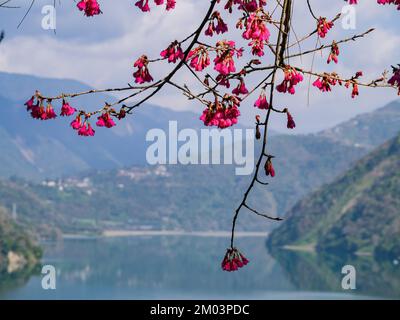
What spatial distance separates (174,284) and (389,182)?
61.3m

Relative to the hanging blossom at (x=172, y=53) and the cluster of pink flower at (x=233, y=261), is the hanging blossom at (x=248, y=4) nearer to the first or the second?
the hanging blossom at (x=172, y=53)

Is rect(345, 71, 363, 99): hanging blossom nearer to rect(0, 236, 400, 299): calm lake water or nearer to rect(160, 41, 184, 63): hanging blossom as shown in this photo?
rect(160, 41, 184, 63): hanging blossom

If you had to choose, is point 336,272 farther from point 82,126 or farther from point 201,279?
point 82,126

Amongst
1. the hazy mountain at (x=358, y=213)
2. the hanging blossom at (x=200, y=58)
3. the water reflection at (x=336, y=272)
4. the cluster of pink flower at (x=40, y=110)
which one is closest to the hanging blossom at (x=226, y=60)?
the hanging blossom at (x=200, y=58)

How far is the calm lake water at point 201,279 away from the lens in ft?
344

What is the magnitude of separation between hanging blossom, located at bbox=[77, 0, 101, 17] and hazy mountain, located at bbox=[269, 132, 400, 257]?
148088 mm

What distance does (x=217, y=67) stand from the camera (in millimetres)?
4102

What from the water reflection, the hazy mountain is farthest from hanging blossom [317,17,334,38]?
the hazy mountain

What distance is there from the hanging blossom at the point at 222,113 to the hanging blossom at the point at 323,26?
0.78 metres

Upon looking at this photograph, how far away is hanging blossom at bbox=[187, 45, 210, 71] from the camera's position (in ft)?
13.7

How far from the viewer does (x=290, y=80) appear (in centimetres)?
407

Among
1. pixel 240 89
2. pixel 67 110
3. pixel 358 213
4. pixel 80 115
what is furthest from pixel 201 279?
pixel 240 89

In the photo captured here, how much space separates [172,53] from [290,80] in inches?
22.4
